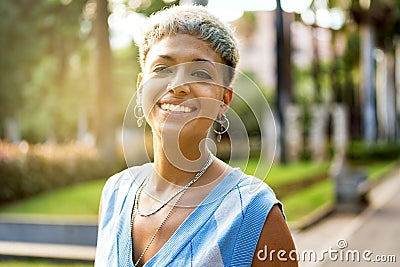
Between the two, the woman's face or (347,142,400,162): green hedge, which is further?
(347,142,400,162): green hedge

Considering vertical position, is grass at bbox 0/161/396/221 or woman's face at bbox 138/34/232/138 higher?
woman's face at bbox 138/34/232/138

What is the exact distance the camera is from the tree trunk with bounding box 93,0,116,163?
1827 cm

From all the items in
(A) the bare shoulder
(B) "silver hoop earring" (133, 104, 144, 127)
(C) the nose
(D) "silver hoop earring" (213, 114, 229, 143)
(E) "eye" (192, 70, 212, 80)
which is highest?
(E) "eye" (192, 70, 212, 80)

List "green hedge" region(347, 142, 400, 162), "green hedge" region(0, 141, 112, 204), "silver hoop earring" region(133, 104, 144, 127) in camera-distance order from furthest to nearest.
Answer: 1. "green hedge" region(347, 142, 400, 162)
2. "green hedge" region(0, 141, 112, 204)
3. "silver hoop earring" region(133, 104, 144, 127)

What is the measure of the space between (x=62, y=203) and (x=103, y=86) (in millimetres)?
5352

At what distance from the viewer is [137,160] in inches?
80.3

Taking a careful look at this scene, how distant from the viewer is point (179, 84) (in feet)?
5.64

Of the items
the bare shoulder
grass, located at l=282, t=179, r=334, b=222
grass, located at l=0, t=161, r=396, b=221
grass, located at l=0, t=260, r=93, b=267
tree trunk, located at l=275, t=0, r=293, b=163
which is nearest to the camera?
the bare shoulder

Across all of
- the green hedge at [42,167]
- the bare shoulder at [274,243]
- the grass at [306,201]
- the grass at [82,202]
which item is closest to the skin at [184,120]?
the bare shoulder at [274,243]

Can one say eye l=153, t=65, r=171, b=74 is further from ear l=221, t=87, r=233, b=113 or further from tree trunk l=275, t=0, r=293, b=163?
tree trunk l=275, t=0, r=293, b=163

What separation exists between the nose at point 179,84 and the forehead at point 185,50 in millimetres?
30

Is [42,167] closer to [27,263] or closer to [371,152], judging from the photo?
[27,263]

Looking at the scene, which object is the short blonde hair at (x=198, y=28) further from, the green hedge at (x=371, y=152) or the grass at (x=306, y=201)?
the green hedge at (x=371, y=152)

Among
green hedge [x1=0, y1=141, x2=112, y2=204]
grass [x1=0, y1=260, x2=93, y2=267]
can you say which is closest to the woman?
grass [x1=0, y1=260, x2=93, y2=267]
